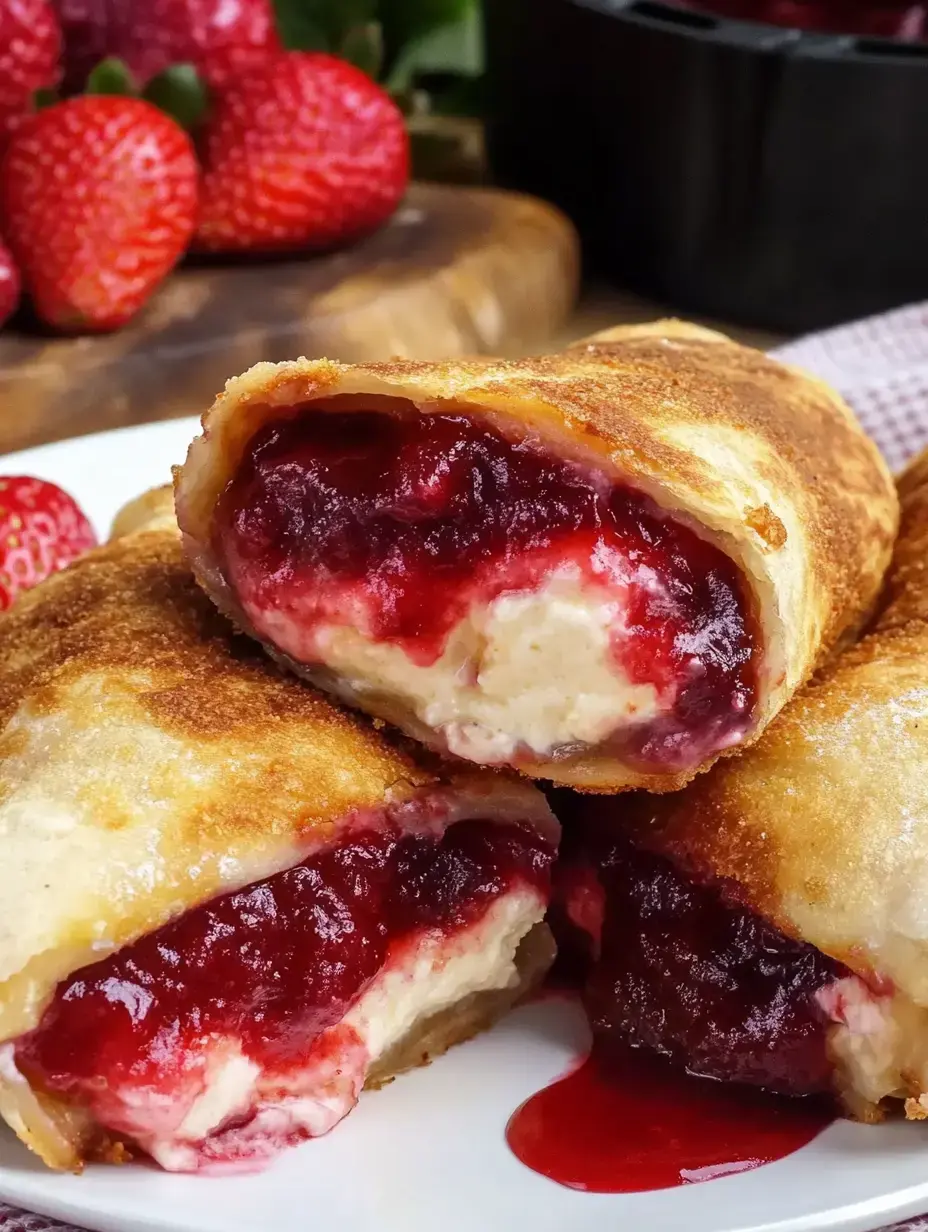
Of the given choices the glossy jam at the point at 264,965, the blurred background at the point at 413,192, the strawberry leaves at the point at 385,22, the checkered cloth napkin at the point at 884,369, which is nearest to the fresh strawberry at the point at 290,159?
the blurred background at the point at 413,192

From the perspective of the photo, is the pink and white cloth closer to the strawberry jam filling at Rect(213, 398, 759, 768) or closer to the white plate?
the strawberry jam filling at Rect(213, 398, 759, 768)

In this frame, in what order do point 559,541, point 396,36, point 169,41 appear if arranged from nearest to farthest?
point 559,541, point 169,41, point 396,36

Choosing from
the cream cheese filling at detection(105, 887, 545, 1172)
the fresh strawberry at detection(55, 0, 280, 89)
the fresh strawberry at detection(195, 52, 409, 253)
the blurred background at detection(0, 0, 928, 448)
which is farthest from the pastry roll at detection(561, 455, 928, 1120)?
the fresh strawberry at detection(55, 0, 280, 89)

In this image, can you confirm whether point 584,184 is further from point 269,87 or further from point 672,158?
point 269,87

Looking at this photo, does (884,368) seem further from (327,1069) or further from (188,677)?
(327,1069)

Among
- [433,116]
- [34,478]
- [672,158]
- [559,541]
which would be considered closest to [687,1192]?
[559,541]

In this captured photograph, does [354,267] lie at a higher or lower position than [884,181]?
lower
